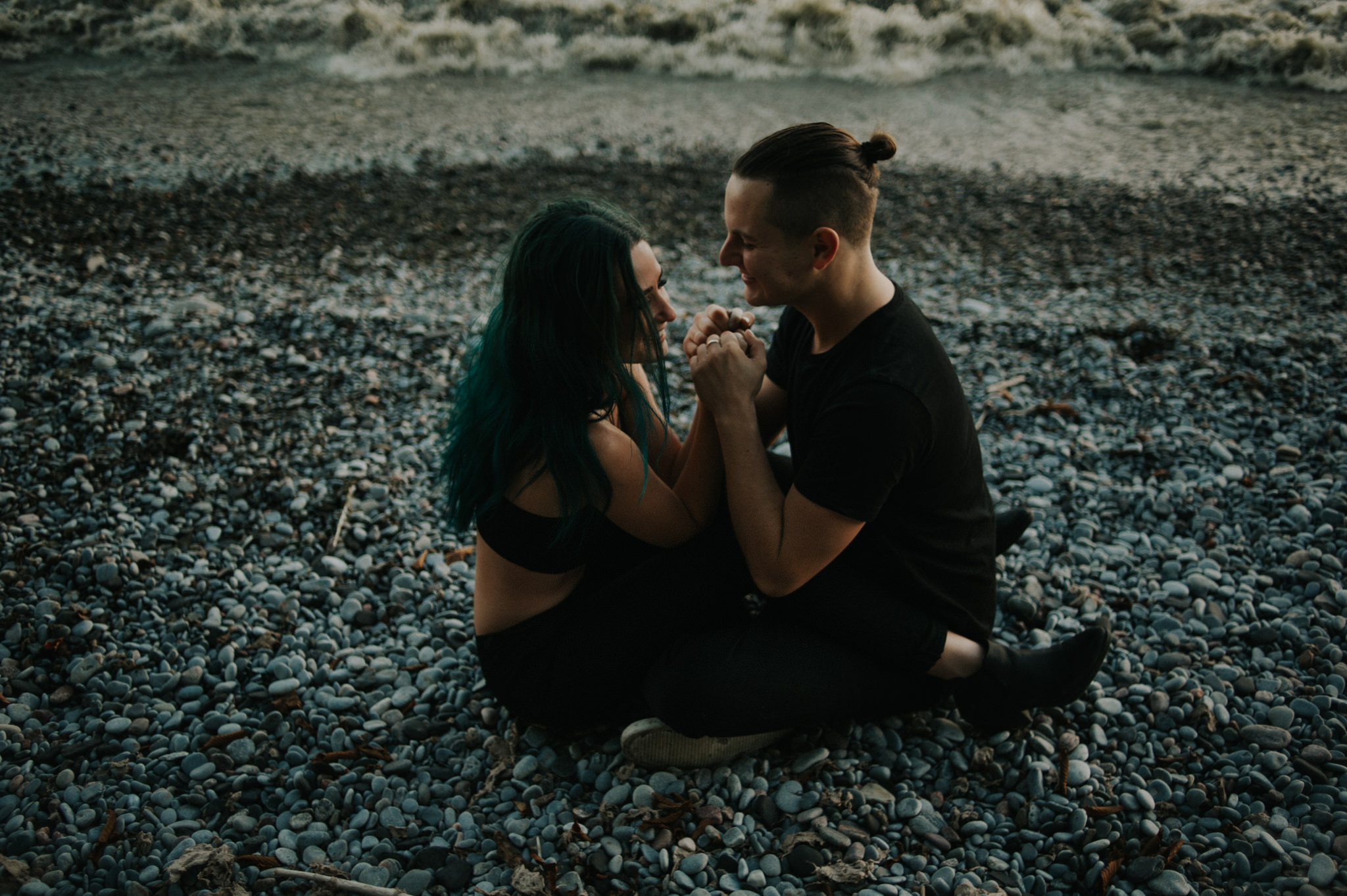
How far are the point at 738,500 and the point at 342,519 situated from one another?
2342 mm

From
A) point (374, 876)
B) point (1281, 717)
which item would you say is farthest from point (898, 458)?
point (374, 876)

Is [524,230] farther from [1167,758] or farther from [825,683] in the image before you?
[1167,758]

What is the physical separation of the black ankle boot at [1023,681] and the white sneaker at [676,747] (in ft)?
2.24

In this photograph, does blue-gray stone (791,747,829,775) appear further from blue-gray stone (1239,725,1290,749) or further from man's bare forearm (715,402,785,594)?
blue-gray stone (1239,725,1290,749)

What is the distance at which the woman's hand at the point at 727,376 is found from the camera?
2.32m

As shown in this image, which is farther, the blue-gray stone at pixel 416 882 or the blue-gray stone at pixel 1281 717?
the blue-gray stone at pixel 1281 717

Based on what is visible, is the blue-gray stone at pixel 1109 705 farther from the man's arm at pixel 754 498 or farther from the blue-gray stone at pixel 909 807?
the man's arm at pixel 754 498

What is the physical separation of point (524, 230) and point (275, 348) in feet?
12.1

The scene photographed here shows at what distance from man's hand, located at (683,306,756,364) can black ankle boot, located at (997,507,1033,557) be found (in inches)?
57.3

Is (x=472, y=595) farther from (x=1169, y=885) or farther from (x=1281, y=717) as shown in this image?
(x=1281, y=717)

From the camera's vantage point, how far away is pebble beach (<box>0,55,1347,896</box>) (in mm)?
2396

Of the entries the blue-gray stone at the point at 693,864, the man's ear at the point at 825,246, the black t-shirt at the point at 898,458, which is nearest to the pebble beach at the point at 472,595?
the blue-gray stone at the point at 693,864

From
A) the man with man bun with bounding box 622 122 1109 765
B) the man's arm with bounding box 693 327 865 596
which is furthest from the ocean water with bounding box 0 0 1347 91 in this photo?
the man's arm with bounding box 693 327 865 596

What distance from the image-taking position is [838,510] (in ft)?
7.18
